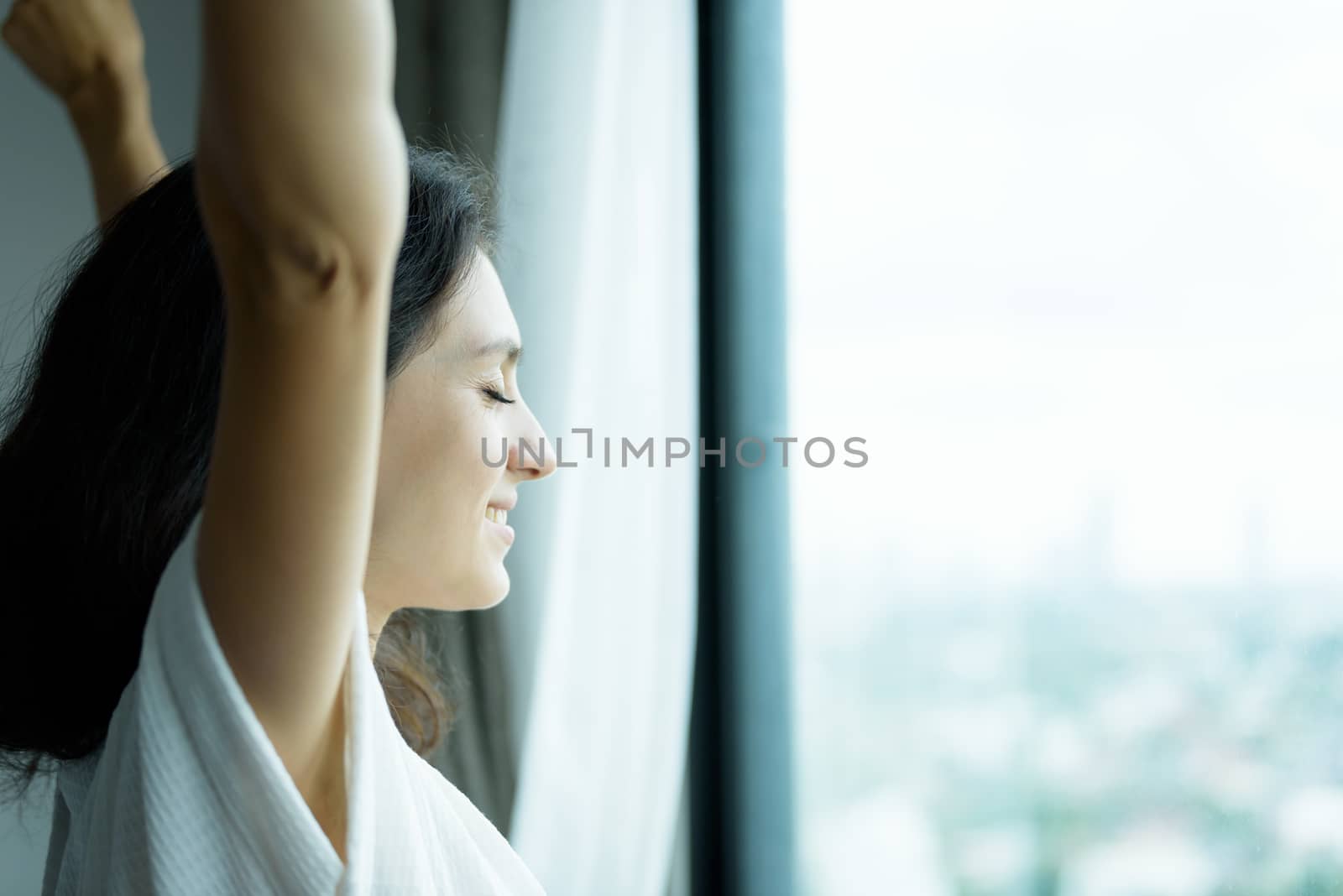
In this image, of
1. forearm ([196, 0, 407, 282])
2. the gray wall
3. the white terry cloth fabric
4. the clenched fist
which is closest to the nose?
the white terry cloth fabric

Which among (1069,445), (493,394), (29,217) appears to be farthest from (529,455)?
(29,217)

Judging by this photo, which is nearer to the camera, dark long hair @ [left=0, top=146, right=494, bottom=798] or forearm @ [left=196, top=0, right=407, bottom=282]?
forearm @ [left=196, top=0, right=407, bottom=282]

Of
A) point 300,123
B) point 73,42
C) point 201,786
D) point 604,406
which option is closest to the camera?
point 300,123

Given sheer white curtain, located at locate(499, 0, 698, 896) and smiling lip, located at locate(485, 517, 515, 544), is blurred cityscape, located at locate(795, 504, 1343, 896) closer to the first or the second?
sheer white curtain, located at locate(499, 0, 698, 896)

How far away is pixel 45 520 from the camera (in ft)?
2.05

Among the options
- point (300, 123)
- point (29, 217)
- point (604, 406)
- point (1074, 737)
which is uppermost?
point (29, 217)

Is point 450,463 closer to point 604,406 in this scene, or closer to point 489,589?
point 489,589

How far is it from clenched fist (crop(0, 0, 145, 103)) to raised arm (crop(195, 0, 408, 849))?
0.66m

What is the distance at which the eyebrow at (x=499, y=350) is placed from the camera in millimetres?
691

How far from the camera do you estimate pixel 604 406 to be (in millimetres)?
1319

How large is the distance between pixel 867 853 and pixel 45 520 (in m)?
0.96

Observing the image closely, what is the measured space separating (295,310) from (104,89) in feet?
2.23

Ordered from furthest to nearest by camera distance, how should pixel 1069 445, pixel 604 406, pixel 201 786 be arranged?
pixel 604 406
pixel 1069 445
pixel 201 786

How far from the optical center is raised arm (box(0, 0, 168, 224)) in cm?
87
